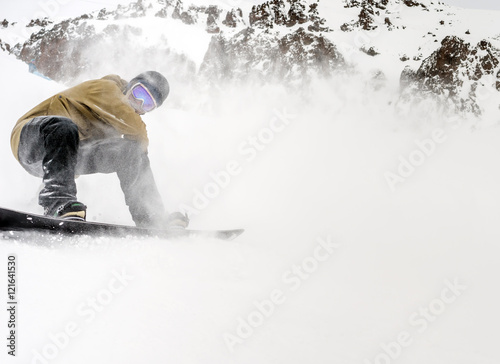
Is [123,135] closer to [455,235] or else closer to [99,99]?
[99,99]

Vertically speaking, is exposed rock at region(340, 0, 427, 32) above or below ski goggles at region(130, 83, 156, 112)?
above

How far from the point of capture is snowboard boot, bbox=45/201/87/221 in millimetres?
1758

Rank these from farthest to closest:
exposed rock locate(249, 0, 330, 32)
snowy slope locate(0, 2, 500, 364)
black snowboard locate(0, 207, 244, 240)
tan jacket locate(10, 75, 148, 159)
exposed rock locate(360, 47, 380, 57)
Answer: exposed rock locate(249, 0, 330, 32) < exposed rock locate(360, 47, 380, 57) < tan jacket locate(10, 75, 148, 159) < black snowboard locate(0, 207, 244, 240) < snowy slope locate(0, 2, 500, 364)

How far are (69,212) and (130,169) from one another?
2.63 ft

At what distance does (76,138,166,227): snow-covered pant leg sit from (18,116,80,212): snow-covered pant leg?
1.19 ft

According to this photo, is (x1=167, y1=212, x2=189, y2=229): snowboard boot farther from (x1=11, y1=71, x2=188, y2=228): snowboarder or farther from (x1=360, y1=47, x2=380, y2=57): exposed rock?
(x1=360, y1=47, x2=380, y2=57): exposed rock

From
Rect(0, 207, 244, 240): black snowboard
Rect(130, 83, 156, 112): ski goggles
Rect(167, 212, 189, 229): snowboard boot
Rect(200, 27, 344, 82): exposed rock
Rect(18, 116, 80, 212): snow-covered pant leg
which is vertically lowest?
Rect(167, 212, 189, 229): snowboard boot

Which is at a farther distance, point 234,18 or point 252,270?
point 234,18

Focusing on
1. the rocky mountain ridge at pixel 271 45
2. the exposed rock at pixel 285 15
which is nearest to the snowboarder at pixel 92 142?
the rocky mountain ridge at pixel 271 45

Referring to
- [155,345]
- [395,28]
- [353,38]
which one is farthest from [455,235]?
[395,28]

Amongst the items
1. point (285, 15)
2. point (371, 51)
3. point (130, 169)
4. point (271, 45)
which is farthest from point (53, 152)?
point (285, 15)

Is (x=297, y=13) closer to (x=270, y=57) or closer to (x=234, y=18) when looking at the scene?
(x=270, y=57)

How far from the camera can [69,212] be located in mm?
1771

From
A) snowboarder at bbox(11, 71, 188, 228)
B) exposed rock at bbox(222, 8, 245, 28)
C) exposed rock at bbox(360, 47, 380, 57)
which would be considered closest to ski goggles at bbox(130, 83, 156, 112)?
snowboarder at bbox(11, 71, 188, 228)
